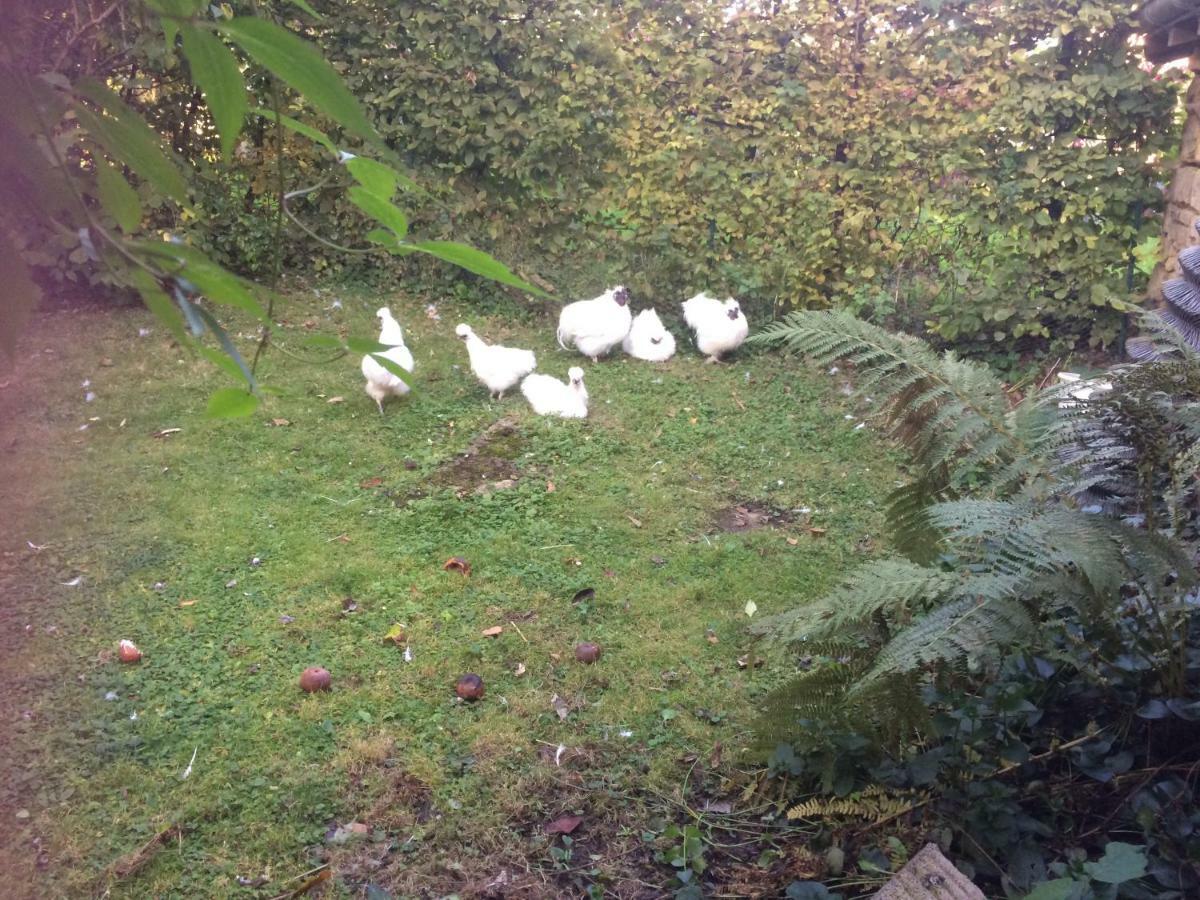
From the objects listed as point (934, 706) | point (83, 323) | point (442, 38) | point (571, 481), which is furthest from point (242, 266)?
point (934, 706)

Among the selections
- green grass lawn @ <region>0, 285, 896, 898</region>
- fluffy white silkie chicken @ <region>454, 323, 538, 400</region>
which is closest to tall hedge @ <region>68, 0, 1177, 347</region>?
green grass lawn @ <region>0, 285, 896, 898</region>

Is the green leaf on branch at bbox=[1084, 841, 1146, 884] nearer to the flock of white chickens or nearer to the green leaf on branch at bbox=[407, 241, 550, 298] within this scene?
the green leaf on branch at bbox=[407, 241, 550, 298]

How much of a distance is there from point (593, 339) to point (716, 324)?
876 millimetres

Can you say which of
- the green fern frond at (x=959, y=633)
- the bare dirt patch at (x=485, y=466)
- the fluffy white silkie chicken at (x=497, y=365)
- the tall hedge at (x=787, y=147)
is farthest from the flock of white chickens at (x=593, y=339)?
the green fern frond at (x=959, y=633)

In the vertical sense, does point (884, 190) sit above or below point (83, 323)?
above

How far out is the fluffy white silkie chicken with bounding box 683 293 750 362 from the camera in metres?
6.00

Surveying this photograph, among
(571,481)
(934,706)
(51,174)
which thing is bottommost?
(571,481)

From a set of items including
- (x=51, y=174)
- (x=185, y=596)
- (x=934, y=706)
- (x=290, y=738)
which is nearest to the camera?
(x=51, y=174)

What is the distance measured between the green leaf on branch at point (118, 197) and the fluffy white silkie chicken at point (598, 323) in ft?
17.1

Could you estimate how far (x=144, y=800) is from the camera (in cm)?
246

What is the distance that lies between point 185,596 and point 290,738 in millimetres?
1051

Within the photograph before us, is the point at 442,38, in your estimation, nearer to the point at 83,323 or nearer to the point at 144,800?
the point at 83,323

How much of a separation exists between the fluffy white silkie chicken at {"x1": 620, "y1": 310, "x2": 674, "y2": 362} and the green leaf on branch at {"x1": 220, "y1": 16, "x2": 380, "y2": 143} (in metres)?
5.63

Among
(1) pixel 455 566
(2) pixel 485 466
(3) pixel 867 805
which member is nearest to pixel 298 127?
(3) pixel 867 805
